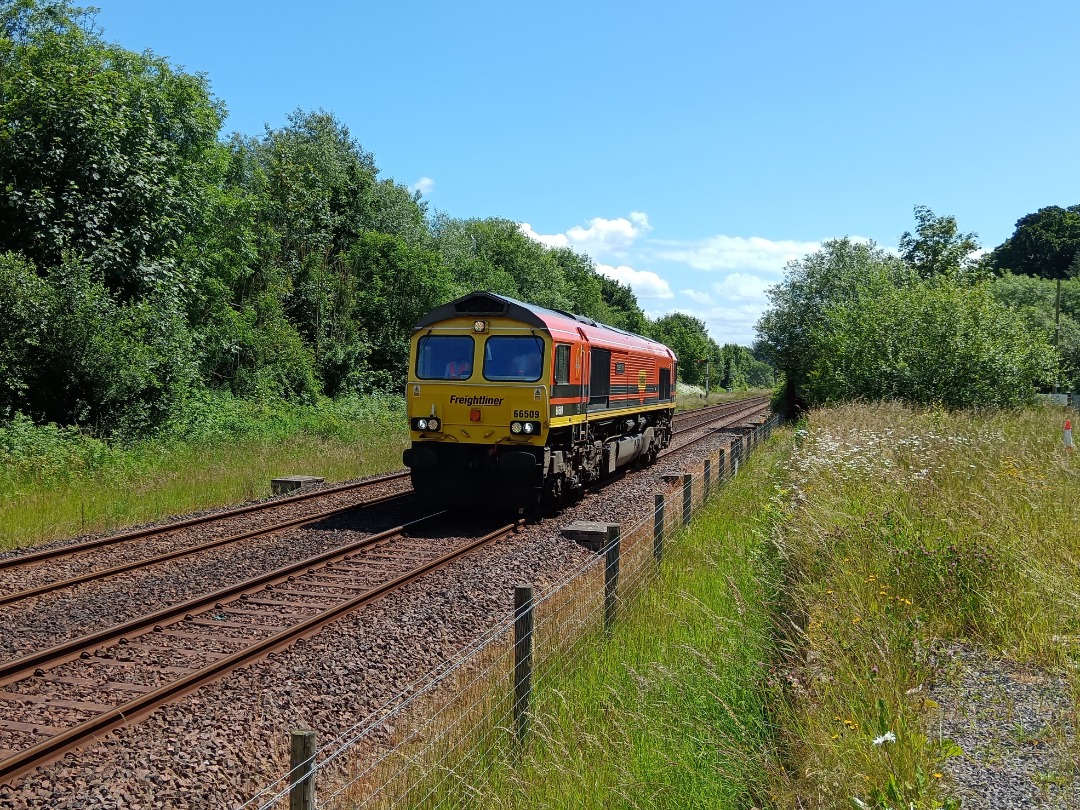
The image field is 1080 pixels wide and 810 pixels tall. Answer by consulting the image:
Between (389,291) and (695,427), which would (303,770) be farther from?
(695,427)

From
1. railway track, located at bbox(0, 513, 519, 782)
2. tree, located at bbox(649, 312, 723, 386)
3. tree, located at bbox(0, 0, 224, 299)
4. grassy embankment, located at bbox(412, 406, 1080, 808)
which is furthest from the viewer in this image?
tree, located at bbox(649, 312, 723, 386)

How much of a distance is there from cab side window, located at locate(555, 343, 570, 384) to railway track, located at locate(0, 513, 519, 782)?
11.9 feet

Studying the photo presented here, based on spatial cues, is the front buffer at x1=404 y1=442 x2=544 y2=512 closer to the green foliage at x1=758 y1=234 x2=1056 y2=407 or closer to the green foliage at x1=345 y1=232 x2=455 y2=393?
the green foliage at x1=758 y1=234 x2=1056 y2=407

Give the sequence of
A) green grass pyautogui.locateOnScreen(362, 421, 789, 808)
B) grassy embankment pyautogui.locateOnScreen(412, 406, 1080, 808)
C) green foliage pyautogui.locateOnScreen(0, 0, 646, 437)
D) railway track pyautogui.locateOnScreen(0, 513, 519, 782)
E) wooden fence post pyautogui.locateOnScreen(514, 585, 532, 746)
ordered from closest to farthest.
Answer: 1. grassy embankment pyautogui.locateOnScreen(412, 406, 1080, 808)
2. green grass pyautogui.locateOnScreen(362, 421, 789, 808)
3. wooden fence post pyautogui.locateOnScreen(514, 585, 532, 746)
4. railway track pyautogui.locateOnScreen(0, 513, 519, 782)
5. green foliage pyautogui.locateOnScreen(0, 0, 646, 437)

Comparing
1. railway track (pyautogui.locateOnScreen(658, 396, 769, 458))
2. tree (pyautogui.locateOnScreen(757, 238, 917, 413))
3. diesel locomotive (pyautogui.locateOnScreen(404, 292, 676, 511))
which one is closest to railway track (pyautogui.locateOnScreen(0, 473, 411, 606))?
diesel locomotive (pyautogui.locateOnScreen(404, 292, 676, 511))

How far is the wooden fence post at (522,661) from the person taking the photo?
4.91 metres

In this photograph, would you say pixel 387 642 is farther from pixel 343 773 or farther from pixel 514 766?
pixel 514 766

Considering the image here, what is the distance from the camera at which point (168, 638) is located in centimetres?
721

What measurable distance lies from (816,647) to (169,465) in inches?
569

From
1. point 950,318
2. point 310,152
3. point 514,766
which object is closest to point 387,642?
point 514,766

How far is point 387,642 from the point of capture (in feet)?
23.3

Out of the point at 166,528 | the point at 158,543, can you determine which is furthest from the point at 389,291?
the point at 158,543

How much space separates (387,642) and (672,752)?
11.3 feet

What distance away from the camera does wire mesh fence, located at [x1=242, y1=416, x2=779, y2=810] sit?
4.38 m
